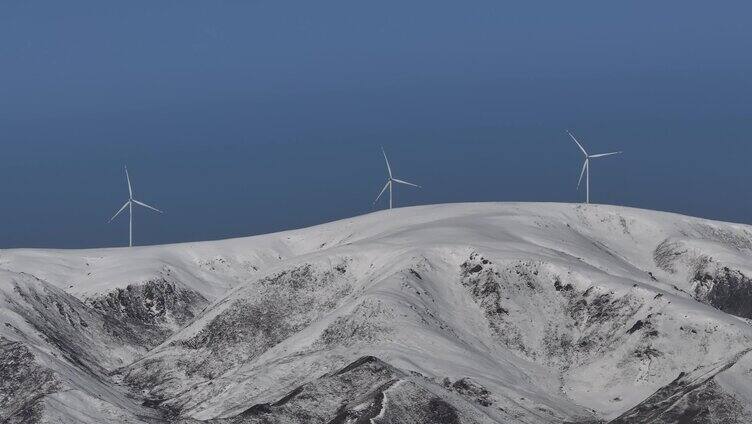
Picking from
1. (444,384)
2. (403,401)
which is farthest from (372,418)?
(444,384)

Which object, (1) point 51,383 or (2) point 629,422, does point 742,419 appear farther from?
(1) point 51,383

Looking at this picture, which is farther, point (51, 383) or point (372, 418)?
point (51, 383)

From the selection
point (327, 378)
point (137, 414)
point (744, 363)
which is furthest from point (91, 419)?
point (744, 363)

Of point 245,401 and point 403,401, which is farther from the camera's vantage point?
point 245,401

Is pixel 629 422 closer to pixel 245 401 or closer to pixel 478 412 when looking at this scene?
pixel 478 412

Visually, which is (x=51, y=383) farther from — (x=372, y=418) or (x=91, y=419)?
(x=372, y=418)

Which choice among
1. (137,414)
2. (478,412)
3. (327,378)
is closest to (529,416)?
(478,412)

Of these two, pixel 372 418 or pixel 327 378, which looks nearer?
pixel 372 418
